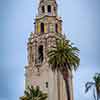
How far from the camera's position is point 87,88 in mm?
73812

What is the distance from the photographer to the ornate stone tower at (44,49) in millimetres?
75875

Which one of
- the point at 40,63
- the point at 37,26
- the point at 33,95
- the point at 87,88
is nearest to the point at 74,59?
the point at 33,95

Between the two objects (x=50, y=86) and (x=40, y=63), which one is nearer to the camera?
(x=50, y=86)

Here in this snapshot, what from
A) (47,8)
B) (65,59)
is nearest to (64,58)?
(65,59)

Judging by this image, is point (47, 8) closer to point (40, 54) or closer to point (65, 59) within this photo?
point (40, 54)

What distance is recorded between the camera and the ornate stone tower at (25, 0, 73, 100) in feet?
249

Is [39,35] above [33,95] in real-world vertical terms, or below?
above

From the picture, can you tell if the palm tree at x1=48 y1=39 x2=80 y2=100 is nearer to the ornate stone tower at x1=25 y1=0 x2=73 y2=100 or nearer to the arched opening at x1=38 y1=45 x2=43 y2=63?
the ornate stone tower at x1=25 y1=0 x2=73 y2=100

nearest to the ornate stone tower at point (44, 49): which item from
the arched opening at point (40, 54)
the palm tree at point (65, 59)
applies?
the arched opening at point (40, 54)

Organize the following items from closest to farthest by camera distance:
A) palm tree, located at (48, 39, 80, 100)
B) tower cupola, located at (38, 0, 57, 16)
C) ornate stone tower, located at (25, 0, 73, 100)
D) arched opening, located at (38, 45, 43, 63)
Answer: palm tree, located at (48, 39, 80, 100) < ornate stone tower, located at (25, 0, 73, 100) < arched opening, located at (38, 45, 43, 63) < tower cupola, located at (38, 0, 57, 16)

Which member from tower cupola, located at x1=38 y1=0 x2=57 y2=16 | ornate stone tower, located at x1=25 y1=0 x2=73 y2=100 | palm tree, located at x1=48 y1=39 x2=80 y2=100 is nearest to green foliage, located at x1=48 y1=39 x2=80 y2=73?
palm tree, located at x1=48 y1=39 x2=80 y2=100

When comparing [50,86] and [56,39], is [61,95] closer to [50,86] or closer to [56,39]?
[50,86]

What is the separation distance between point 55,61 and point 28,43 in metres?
28.7

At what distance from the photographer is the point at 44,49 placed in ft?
267
